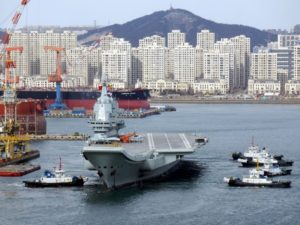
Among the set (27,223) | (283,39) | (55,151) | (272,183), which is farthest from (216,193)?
(283,39)

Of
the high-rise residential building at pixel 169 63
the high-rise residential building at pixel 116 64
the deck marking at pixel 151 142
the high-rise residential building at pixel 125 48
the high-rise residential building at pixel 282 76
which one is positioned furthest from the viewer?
the high-rise residential building at pixel 169 63

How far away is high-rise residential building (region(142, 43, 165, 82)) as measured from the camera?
106206 millimetres

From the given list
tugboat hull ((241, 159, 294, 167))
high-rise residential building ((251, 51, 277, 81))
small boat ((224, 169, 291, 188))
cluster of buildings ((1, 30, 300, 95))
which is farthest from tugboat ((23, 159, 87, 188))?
A: high-rise residential building ((251, 51, 277, 81))

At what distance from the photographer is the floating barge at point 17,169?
28.1m

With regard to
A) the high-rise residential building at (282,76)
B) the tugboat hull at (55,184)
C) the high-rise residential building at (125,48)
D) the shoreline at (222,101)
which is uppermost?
the high-rise residential building at (125,48)

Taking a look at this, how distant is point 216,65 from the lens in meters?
104

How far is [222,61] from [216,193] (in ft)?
260

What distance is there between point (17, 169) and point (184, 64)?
255 feet

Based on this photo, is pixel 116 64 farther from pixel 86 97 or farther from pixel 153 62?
pixel 86 97

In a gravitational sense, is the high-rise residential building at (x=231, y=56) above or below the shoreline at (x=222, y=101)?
above

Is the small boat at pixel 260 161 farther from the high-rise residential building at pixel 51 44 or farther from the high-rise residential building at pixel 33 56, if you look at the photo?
the high-rise residential building at pixel 33 56

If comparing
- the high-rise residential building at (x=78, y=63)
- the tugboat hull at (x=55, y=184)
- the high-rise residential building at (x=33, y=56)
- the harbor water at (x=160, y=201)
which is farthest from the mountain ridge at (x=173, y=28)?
the tugboat hull at (x=55, y=184)

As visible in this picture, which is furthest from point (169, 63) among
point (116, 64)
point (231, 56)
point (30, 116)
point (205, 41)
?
point (30, 116)

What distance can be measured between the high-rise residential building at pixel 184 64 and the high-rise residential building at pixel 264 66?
22.0 ft
